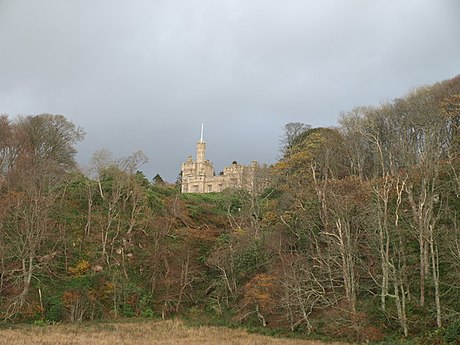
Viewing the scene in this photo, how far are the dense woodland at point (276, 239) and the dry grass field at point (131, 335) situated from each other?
3202 mm

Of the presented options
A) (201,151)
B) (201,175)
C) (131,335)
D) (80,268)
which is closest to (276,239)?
(131,335)

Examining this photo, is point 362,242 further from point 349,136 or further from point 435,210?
point 349,136

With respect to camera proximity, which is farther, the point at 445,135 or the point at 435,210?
the point at 445,135

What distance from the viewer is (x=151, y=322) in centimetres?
3041

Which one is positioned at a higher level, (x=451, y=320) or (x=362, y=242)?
(x=362, y=242)

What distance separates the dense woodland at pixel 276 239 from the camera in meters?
26.0

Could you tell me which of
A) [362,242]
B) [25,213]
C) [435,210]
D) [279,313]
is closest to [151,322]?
[279,313]

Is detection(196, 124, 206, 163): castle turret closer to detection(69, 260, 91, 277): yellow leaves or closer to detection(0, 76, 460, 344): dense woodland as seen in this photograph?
detection(0, 76, 460, 344): dense woodland

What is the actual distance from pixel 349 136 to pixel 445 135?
10972mm

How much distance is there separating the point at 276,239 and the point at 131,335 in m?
13.5

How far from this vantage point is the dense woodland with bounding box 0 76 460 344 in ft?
85.4

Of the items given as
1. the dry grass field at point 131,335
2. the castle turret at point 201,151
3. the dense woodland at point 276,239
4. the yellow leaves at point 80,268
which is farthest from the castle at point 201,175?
the dry grass field at point 131,335

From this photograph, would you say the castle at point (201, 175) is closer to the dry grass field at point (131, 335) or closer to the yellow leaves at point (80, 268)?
the yellow leaves at point (80, 268)

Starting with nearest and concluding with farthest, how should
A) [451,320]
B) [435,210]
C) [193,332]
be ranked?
[451,320] < [193,332] < [435,210]
